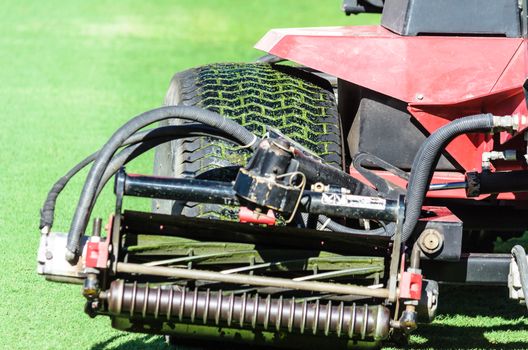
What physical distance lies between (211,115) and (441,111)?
0.83 metres

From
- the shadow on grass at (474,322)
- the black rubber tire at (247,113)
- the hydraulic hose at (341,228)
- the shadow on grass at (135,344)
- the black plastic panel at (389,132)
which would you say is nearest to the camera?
the hydraulic hose at (341,228)

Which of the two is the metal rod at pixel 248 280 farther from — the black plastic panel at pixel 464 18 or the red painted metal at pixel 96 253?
the black plastic panel at pixel 464 18

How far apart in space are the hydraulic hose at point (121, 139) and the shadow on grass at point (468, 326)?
1.03 metres

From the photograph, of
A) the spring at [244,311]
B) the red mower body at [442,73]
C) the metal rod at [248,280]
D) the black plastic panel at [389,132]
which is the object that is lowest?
the spring at [244,311]

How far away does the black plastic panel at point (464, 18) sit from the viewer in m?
3.89

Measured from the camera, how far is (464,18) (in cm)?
390

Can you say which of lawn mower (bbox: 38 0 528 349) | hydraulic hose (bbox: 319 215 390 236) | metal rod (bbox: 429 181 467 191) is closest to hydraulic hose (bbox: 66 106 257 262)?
lawn mower (bbox: 38 0 528 349)

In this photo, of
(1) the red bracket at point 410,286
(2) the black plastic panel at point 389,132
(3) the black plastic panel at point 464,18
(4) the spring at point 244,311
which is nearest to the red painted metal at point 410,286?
(1) the red bracket at point 410,286

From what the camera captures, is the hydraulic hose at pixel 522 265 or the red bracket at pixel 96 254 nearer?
the red bracket at pixel 96 254

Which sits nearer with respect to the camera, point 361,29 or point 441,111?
point 441,111

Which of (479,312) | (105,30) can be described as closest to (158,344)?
(479,312)

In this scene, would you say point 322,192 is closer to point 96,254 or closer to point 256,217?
point 256,217

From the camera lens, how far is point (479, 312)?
16.8 ft

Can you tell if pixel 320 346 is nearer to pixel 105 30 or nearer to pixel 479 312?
pixel 479 312
